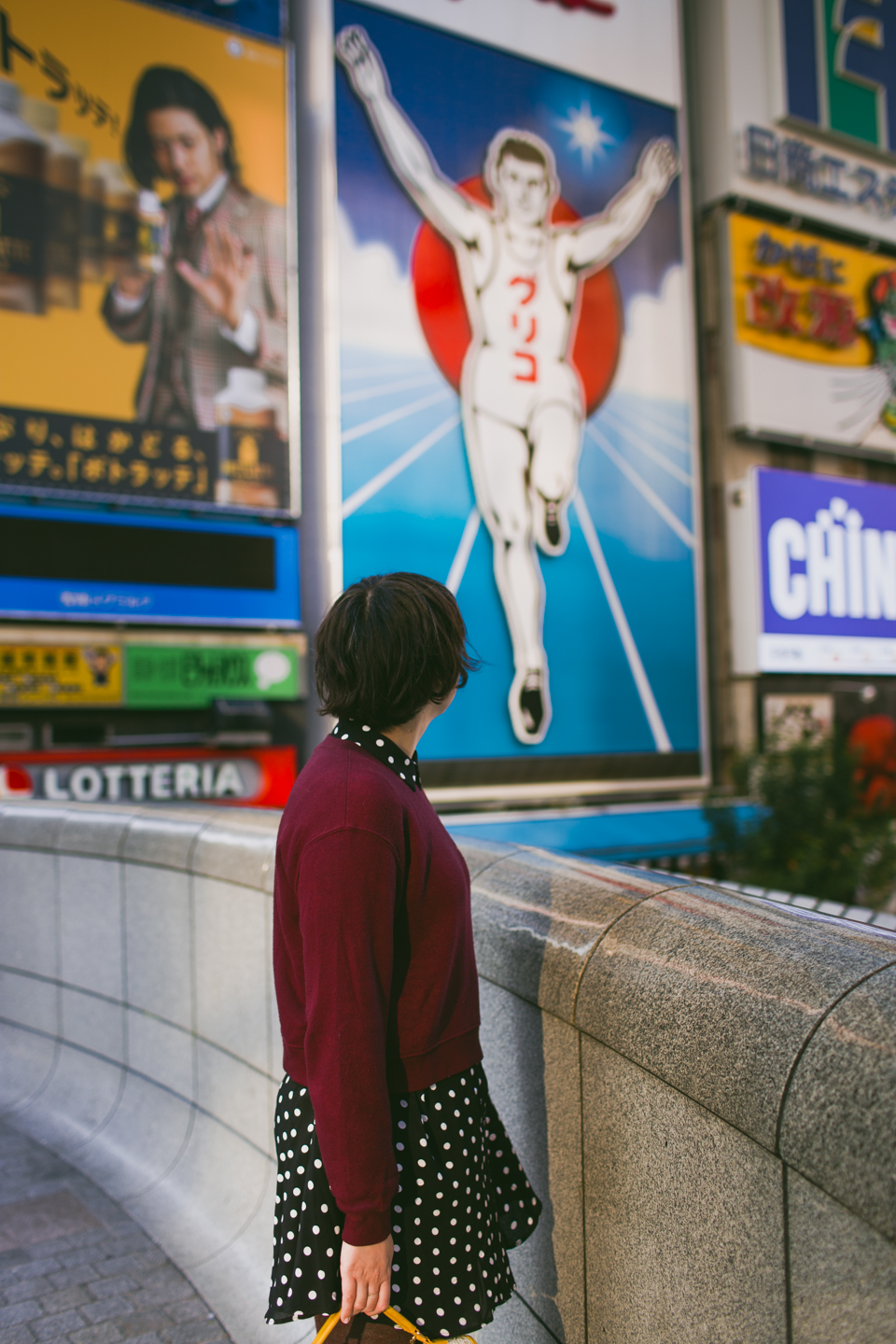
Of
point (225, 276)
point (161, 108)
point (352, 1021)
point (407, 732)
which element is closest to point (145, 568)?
point (225, 276)

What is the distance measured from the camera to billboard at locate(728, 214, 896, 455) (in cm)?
1146

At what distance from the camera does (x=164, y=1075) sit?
3.51 meters

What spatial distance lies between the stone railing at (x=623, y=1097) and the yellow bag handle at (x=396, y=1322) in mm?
374

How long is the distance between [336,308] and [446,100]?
2597mm

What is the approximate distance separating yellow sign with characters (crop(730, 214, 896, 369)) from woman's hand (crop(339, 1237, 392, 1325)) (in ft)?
38.0

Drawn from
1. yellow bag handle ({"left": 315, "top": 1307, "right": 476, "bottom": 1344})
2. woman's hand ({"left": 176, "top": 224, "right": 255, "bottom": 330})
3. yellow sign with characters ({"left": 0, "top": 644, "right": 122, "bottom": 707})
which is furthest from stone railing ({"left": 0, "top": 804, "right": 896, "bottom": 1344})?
woman's hand ({"left": 176, "top": 224, "right": 255, "bottom": 330})

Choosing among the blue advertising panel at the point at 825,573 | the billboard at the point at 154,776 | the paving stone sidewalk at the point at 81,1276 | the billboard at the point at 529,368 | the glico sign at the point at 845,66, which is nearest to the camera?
the paving stone sidewalk at the point at 81,1276

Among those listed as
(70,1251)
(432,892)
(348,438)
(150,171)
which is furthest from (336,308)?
(432,892)

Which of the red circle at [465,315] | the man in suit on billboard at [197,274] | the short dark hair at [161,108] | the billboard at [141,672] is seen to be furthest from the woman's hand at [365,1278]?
the red circle at [465,315]

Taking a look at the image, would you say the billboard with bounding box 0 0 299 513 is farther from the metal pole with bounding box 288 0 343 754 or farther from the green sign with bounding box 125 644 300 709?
the green sign with bounding box 125 644 300 709

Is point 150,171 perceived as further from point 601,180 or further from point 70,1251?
point 70,1251

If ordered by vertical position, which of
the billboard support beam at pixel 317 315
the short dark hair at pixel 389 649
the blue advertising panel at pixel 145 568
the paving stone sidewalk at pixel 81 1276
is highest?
the billboard support beam at pixel 317 315

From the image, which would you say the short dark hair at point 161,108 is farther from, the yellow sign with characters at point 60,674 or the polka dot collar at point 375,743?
the polka dot collar at point 375,743

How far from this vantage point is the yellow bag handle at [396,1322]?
1.37 metres
